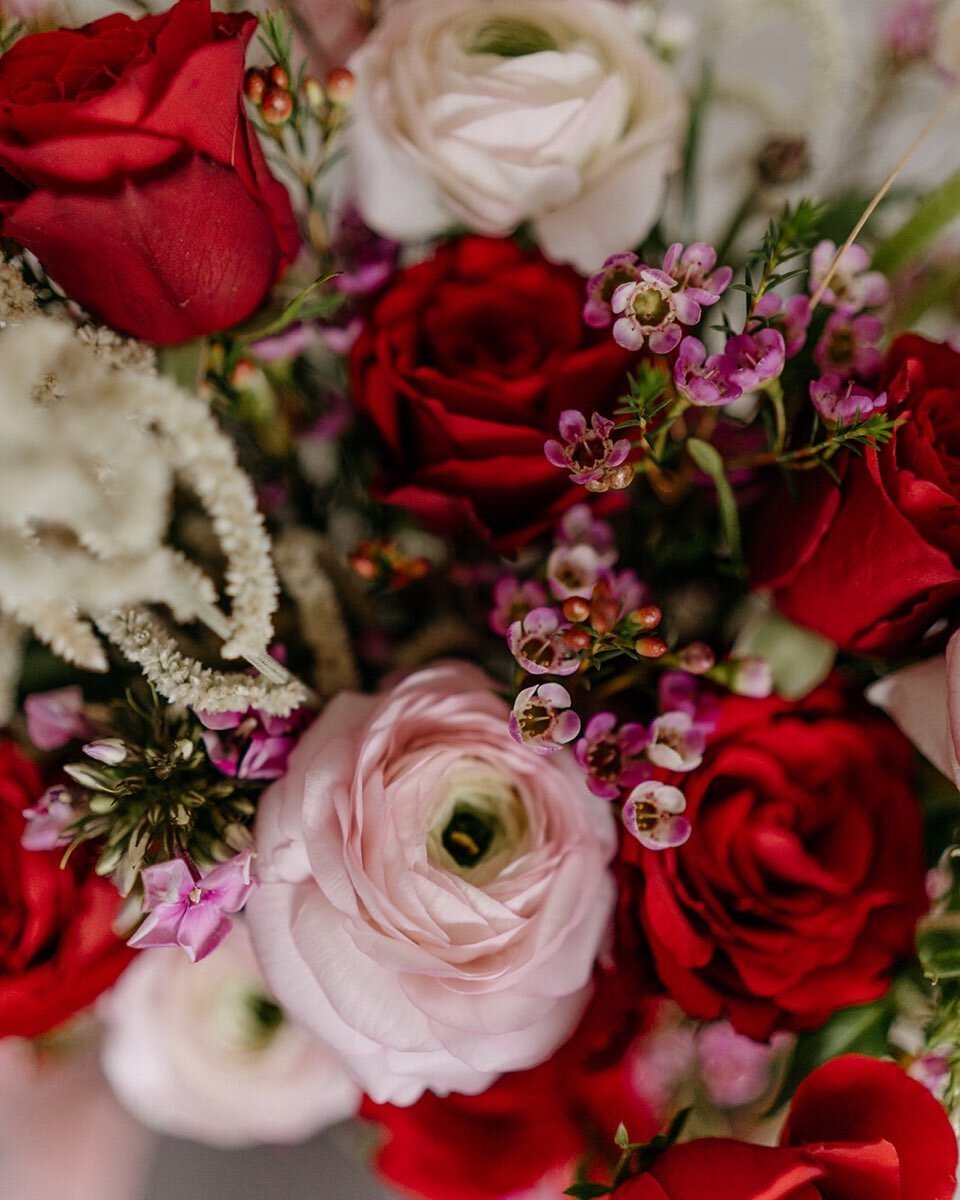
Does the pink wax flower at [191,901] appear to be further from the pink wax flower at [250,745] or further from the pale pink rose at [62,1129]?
the pale pink rose at [62,1129]

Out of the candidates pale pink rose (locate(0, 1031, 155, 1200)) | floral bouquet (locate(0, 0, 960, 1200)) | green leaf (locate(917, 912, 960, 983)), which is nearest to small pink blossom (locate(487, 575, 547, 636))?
floral bouquet (locate(0, 0, 960, 1200))

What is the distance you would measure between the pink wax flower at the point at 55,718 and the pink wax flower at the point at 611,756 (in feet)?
0.70

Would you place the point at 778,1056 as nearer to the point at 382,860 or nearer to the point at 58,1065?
the point at 382,860

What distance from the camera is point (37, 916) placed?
385 mm

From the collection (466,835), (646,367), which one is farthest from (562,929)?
(646,367)

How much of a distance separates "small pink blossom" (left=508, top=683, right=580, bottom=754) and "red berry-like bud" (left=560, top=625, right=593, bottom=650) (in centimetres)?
2

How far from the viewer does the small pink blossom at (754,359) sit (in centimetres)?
33

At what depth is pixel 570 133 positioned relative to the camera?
41 cm

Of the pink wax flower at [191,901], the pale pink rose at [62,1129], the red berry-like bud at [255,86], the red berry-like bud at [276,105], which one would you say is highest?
the red berry-like bud at [255,86]

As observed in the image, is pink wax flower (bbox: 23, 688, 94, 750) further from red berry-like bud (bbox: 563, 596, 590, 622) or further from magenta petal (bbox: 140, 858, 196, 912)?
red berry-like bud (bbox: 563, 596, 590, 622)

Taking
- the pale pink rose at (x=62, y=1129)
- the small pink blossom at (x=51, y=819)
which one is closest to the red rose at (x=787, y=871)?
the small pink blossom at (x=51, y=819)

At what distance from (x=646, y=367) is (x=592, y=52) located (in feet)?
0.58

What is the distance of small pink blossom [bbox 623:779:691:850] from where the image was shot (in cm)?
36

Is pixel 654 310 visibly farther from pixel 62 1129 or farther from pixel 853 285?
pixel 62 1129
